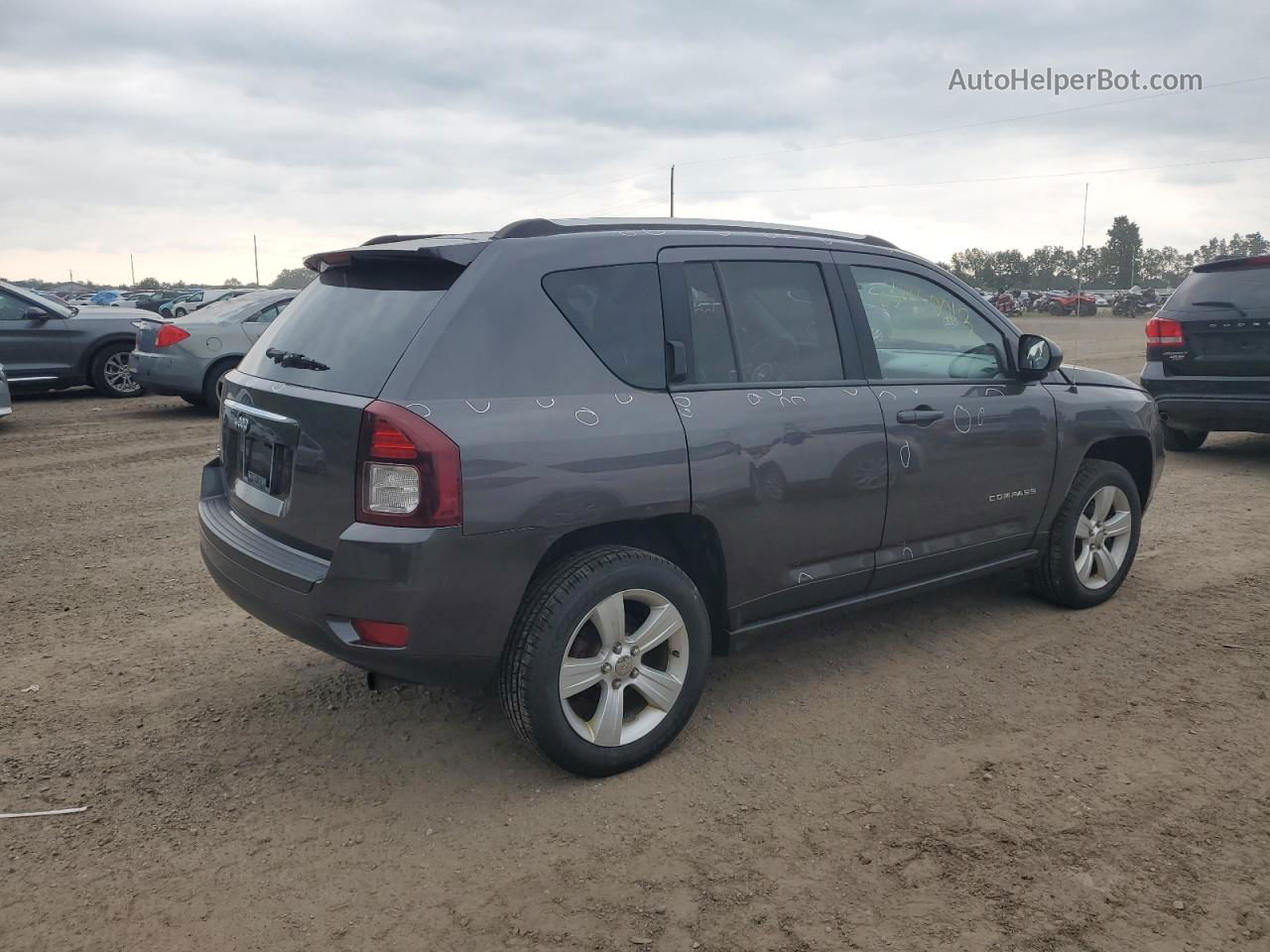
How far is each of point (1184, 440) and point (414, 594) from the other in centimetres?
897

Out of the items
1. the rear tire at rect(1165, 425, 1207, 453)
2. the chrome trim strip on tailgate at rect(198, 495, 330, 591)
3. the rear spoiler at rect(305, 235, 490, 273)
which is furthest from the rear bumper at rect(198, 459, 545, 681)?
the rear tire at rect(1165, 425, 1207, 453)

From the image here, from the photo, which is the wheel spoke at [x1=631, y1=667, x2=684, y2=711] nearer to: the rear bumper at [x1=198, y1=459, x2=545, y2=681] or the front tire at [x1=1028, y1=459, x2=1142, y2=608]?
the rear bumper at [x1=198, y1=459, x2=545, y2=681]

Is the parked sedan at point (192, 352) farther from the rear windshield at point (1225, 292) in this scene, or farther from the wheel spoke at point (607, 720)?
the wheel spoke at point (607, 720)

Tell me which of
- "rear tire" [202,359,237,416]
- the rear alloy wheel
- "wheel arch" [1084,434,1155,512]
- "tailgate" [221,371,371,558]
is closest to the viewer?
"tailgate" [221,371,371,558]

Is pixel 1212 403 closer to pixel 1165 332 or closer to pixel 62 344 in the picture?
pixel 1165 332

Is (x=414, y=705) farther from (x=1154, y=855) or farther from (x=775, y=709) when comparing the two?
(x=1154, y=855)

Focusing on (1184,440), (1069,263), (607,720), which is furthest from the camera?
(1069,263)

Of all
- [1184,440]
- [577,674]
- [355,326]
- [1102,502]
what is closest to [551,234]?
[355,326]

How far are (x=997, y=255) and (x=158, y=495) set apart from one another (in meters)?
99.8

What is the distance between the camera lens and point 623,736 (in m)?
3.46

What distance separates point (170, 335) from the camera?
463 inches

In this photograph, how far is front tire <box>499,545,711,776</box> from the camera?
3207 mm

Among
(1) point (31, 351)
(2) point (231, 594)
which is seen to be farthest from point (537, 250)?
(1) point (31, 351)

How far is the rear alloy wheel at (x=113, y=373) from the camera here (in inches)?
540
